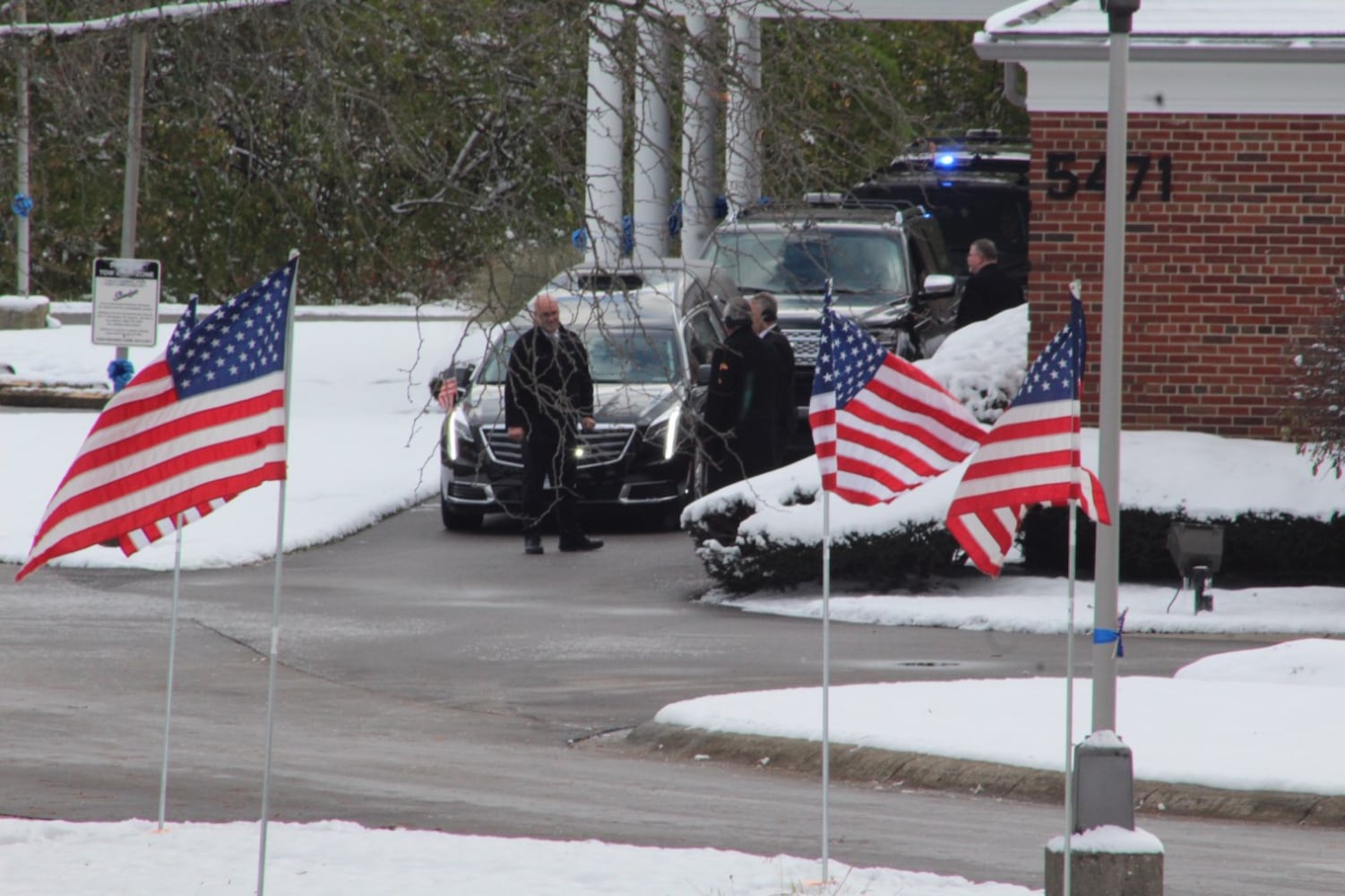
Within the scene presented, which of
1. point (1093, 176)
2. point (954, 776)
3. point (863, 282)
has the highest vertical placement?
point (1093, 176)

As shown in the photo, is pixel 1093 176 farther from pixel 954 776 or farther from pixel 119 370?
pixel 119 370

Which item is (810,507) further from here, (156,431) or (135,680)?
(156,431)

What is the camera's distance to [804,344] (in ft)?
69.9

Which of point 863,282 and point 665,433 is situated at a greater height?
point 863,282

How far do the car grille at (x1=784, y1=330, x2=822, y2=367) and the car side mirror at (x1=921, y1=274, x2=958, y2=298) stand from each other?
3.82ft

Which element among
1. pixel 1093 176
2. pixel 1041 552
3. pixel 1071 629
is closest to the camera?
pixel 1071 629

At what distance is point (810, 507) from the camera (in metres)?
16.0

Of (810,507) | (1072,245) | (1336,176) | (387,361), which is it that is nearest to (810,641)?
(810,507)

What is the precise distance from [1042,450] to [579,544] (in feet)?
36.6

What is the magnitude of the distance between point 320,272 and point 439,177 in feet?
115

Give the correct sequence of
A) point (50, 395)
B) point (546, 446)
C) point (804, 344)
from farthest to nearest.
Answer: point (50, 395) < point (804, 344) < point (546, 446)

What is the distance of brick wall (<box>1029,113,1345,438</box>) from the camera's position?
55.0 feet

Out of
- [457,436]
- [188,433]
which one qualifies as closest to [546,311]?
[457,436]

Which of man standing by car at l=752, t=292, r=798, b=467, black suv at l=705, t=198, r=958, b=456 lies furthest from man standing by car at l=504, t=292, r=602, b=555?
black suv at l=705, t=198, r=958, b=456
